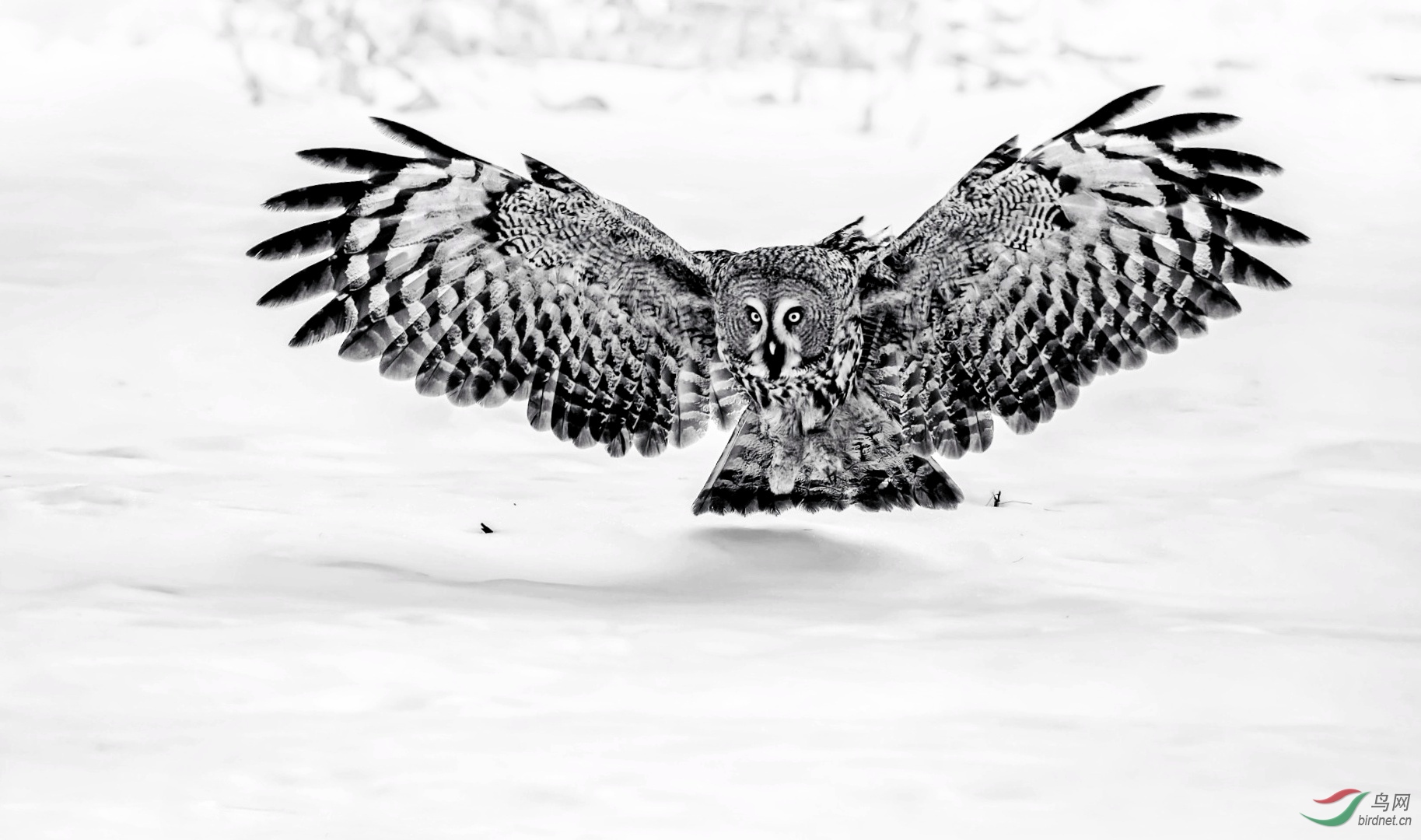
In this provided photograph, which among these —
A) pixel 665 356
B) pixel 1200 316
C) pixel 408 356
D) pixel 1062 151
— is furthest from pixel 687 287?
pixel 1200 316

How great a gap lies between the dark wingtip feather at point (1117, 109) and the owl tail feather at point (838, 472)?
4.14 ft

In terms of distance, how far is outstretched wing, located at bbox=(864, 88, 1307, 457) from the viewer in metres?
4.55

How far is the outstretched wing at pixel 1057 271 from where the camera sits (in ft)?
14.9

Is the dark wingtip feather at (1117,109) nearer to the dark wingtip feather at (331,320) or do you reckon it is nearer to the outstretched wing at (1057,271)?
the outstretched wing at (1057,271)

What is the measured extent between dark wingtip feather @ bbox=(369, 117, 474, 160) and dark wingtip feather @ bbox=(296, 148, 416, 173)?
11cm

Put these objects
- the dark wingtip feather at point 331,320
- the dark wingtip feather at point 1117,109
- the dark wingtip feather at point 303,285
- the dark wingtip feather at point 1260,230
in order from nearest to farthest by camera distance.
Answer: the dark wingtip feather at point 1117,109
the dark wingtip feather at point 1260,230
the dark wingtip feather at point 303,285
the dark wingtip feather at point 331,320

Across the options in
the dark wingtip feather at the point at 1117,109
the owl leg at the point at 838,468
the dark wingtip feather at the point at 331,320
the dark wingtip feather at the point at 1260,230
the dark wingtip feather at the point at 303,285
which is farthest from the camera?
the owl leg at the point at 838,468

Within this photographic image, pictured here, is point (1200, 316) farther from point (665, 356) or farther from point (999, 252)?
point (665, 356)

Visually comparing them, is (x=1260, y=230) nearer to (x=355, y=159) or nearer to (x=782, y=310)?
(x=782, y=310)

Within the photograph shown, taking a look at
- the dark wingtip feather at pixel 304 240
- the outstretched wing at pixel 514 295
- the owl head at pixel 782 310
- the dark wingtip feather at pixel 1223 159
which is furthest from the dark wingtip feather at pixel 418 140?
the dark wingtip feather at pixel 1223 159

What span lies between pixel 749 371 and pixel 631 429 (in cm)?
53

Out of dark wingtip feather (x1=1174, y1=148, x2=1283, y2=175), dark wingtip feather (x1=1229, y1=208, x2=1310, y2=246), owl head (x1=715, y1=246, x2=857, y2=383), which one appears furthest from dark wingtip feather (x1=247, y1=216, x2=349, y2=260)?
dark wingtip feather (x1=1229, y1=208, x2=1310, y2=246)

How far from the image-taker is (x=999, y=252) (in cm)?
→ 472

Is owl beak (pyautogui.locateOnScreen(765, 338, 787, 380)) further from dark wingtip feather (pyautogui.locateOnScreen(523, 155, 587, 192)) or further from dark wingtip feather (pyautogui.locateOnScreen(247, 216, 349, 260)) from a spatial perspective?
dark wingtip feather (pyautogui.locateOnScreen(247, 216, 349, 260))
